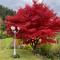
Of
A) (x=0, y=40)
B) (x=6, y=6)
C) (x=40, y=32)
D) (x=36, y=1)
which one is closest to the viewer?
(x=40, y=32)

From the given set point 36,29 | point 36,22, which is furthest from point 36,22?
point 36,29

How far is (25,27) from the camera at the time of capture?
1694cm

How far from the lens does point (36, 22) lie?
56.2 feet

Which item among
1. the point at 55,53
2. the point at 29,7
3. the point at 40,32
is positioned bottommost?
the point at 55,53

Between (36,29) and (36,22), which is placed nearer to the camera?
(36,29)

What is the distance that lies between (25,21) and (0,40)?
5199 millimetres

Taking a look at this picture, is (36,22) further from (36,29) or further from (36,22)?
(36,29)

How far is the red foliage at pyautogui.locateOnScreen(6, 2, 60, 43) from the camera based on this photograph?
55.3ft

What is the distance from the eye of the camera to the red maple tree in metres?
16.9

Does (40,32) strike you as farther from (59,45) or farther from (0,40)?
(0,40)

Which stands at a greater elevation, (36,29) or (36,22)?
(36,22)

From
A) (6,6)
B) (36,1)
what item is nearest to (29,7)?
(36,1)

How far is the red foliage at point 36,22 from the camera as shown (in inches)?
664

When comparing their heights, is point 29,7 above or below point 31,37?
above
